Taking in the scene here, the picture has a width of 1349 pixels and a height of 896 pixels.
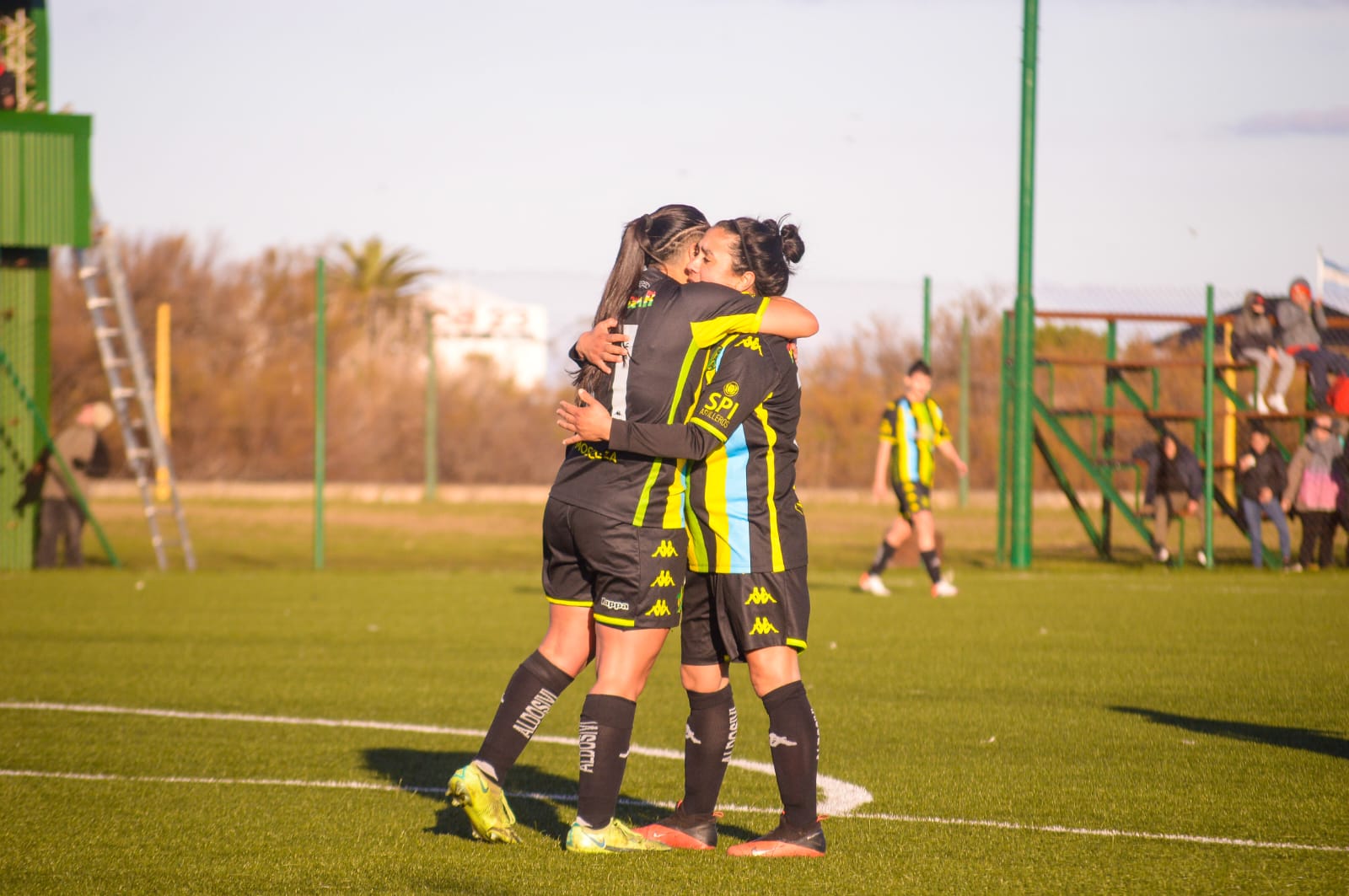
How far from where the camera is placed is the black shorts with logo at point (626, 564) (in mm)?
4293

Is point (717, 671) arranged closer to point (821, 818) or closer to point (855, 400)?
point (821, 818)

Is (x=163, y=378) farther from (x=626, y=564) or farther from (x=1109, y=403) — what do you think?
(x=626, y=564)

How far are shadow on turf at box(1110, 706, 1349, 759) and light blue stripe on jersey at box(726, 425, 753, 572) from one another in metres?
2.95

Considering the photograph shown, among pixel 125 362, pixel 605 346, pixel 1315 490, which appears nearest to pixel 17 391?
pixel 125 362

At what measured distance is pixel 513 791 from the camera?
18.0 ft

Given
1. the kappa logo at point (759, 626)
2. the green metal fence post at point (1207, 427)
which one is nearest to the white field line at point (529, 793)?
the kappa logo at point (759, 626)

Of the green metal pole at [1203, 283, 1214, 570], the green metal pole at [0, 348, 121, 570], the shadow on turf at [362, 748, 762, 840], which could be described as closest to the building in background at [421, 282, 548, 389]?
the green metal pole at [0, 348, 121, 570]

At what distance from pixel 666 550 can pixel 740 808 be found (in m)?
1.27

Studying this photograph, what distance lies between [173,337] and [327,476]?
23.7 feet

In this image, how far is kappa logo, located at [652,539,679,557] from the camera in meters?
4.32

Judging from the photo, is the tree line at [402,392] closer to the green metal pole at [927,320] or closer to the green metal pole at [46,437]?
the green metal pole at [927,320]

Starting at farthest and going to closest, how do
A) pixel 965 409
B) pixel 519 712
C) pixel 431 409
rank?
pixel 431 409 → pixel 965 409 → pixel 519 712

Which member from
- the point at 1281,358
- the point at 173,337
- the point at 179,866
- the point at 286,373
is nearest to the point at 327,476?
the point at 286,373

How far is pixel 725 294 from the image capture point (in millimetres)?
4312
